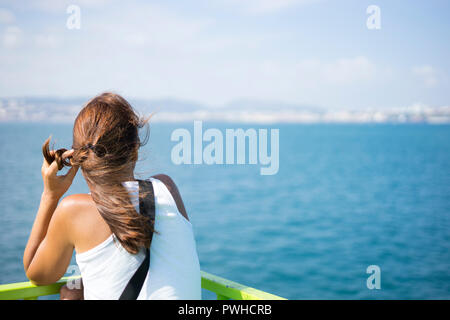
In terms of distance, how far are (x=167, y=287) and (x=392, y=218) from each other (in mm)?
25190

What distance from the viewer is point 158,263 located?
4.94ft

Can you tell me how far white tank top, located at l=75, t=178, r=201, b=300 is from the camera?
1.44 metres

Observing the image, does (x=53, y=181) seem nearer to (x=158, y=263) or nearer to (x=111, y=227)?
(x=111, y=227)

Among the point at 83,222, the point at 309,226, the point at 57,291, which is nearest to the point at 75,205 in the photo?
the point at 83,222

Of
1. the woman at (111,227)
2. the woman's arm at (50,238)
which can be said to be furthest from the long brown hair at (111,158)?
the woman's arm at (50,238)

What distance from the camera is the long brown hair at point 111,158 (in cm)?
143

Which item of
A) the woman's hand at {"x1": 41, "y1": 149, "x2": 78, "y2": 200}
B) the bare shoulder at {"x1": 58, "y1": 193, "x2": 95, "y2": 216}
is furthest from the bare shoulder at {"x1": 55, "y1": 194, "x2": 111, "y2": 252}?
the woman's hand at {"x1": 41, "y1": 149, "x2": 78, "y2": 200}

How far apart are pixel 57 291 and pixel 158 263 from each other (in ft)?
1.93

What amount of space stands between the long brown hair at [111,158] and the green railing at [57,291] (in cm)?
50

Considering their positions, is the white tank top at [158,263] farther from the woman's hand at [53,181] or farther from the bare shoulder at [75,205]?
the woman's hand at [53,181]

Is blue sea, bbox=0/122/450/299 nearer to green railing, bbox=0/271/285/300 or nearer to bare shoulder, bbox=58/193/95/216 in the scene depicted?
bare shoulder, bbox=58/193/95/216

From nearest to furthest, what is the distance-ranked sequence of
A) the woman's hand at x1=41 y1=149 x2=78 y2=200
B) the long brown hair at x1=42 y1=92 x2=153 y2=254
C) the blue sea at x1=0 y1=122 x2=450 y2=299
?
the long brown hair at x1=42 y1=92 x2=153 y2=254 < the woman's hand at x1=41 y1=149 x2=78 y2=200 < the blue sea at x1=0 y1=122 x2=450 y2=299


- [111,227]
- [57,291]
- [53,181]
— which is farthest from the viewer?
[57,291]
